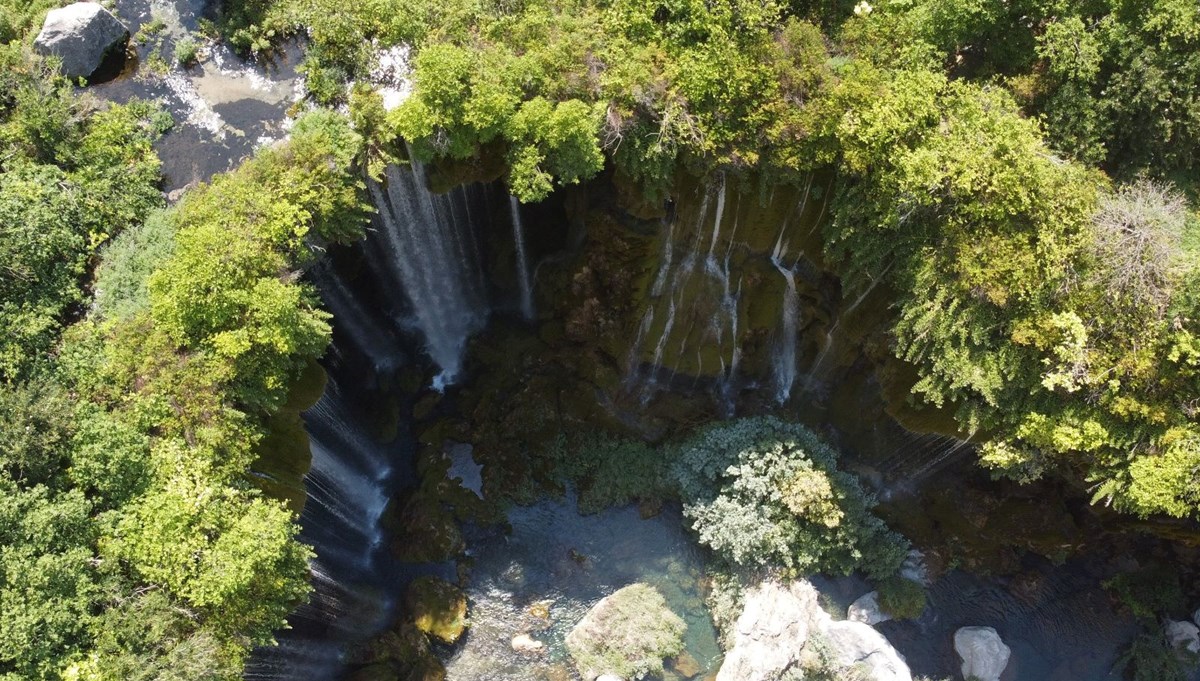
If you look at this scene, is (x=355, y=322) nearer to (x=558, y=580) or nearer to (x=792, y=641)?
(x=558, y=580)

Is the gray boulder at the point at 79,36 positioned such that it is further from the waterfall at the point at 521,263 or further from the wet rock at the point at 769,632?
the wet rock at the point at 769,632

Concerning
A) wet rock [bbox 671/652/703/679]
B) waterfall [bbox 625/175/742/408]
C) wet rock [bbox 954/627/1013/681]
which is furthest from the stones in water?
wet rock [bbox 954/627/1013/681]

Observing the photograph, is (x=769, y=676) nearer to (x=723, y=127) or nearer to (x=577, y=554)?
(x=577, y=554)

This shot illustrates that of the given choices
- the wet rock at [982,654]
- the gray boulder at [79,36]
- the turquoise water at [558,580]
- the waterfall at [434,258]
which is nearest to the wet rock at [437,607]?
the turquoise water at [558,580]

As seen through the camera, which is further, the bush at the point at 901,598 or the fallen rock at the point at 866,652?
the bush at the point at 901,598

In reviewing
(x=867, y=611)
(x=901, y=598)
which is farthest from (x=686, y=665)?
(x=901, y=598)
